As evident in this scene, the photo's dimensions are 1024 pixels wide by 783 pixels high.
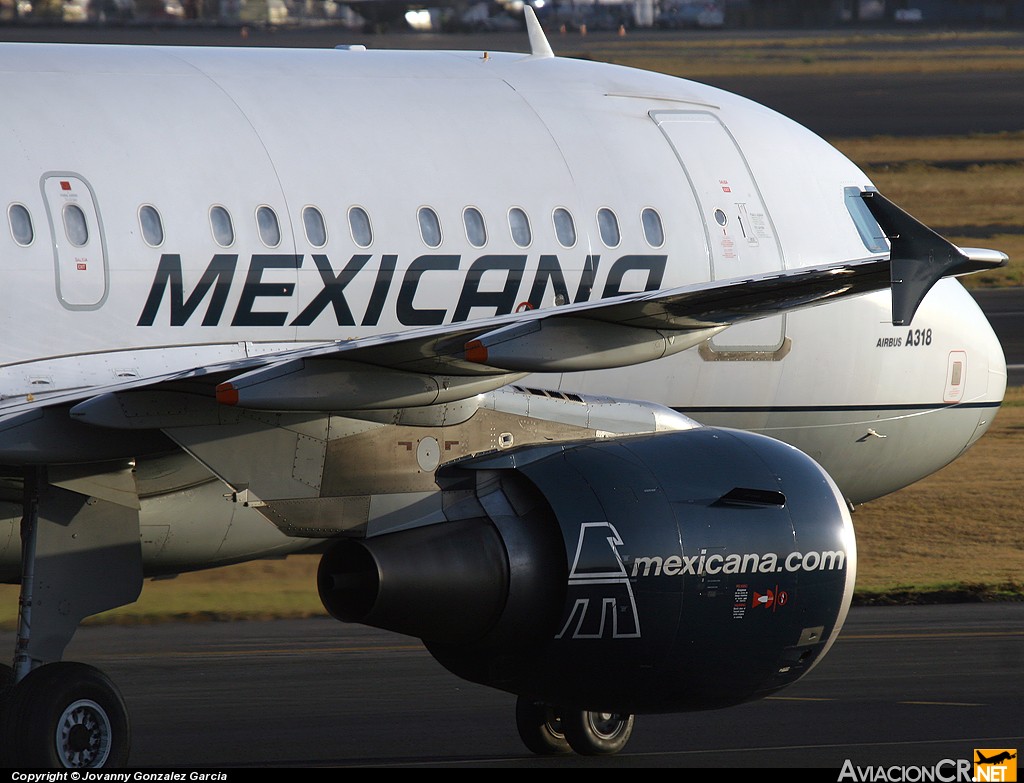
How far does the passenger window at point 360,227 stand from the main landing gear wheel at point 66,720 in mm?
3541

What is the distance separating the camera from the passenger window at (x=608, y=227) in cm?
1362

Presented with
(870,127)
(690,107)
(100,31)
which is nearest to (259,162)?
(690,107)

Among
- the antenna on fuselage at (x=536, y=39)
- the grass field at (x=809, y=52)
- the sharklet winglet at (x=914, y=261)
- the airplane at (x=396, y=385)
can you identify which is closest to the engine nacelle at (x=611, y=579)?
the airplane at (x=396, y=385)

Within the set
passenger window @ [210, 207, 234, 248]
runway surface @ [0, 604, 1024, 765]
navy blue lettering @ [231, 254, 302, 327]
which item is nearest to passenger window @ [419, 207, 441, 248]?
navy blue lettering @ [231, 254, 302, 327]

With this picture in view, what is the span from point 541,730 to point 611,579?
2.28 metres

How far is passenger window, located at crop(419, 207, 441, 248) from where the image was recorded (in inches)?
500

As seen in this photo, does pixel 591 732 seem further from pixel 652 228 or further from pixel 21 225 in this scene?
pixel 21 225

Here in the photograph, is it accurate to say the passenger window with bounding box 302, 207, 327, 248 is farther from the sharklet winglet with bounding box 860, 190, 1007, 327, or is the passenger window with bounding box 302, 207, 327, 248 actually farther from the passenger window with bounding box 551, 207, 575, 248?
the sharklet winglet with bounding box 860, 190, 1007, 327

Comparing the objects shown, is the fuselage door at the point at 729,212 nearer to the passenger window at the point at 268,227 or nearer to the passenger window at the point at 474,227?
the passenger window at the point at 474,227

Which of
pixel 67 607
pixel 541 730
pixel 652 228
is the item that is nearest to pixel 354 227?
pixel 652 228

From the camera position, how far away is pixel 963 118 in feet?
229

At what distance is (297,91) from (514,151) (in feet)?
5.62

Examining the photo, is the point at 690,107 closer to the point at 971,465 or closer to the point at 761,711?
the point at 761,711

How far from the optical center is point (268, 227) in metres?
12.0
